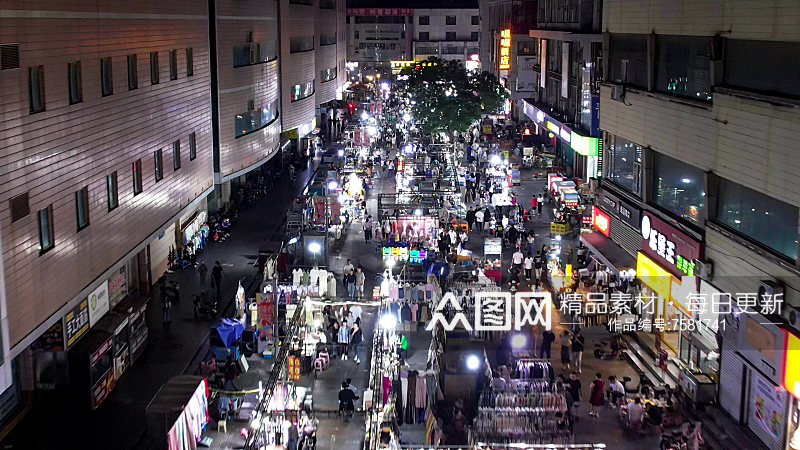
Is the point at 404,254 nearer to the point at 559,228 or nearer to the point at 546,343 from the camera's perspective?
the point at 559,228

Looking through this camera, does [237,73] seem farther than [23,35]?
Yes

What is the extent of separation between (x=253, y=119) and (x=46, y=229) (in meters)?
26.9

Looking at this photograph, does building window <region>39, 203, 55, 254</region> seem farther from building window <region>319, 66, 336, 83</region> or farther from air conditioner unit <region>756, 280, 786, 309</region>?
building window <region>319, 66, 336, 83</region>

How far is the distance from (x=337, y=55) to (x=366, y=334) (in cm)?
5843

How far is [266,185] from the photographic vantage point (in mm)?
65750

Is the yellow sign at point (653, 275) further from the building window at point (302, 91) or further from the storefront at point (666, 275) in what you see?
the building window at point (302, 91)

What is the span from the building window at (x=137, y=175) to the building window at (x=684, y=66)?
1666 centimetres

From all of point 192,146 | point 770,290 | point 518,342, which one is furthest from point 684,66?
point 192,146

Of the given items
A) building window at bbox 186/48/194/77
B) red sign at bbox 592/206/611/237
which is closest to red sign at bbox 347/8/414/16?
building window at bbox 186/48/194/77

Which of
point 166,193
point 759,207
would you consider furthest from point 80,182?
point 759,207

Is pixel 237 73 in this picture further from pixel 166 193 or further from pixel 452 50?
pixel 452 50

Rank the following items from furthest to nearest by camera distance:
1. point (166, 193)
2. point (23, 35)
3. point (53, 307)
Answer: point (166, 193), point (53, 307), point (23, 35)

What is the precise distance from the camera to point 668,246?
28.2 m

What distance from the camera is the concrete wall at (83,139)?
790 inches
